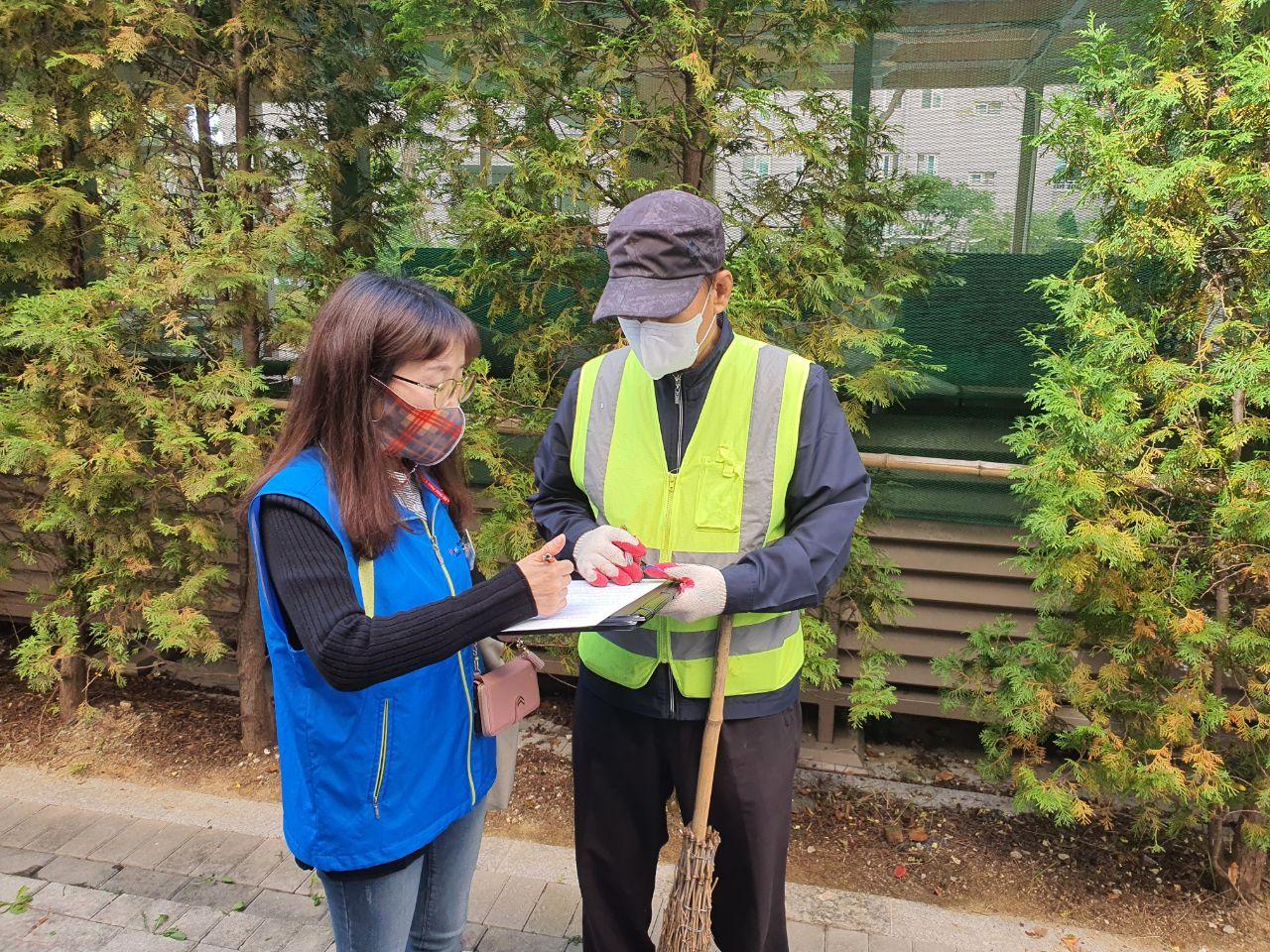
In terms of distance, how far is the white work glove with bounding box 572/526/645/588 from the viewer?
1.94 m

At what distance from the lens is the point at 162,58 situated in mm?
4133

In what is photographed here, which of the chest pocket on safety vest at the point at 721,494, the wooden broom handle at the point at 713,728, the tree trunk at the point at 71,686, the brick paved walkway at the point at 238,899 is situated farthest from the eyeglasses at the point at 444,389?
the tree trunk at the point at 71,686

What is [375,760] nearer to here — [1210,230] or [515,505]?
[515,505]

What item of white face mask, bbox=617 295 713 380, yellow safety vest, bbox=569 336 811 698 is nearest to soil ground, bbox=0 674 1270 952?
yellow safety vest, bbox=569 336 811 698

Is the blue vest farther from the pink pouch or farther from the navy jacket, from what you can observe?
the navy jacket

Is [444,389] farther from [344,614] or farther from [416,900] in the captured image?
[416,900]

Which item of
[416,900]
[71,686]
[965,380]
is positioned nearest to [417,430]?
[416,900]

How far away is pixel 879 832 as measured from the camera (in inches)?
147

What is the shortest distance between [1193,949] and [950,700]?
1072 mm

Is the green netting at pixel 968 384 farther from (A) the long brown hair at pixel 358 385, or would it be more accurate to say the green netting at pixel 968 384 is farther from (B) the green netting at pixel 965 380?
(A) the long brown hair at pixel 358 385

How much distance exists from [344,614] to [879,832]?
2880 mm

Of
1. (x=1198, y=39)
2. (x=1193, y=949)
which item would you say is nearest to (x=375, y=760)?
(x=1193, y=949)

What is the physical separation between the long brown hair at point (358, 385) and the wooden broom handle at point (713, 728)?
0.76 m

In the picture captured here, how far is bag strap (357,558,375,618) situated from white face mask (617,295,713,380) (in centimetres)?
74
